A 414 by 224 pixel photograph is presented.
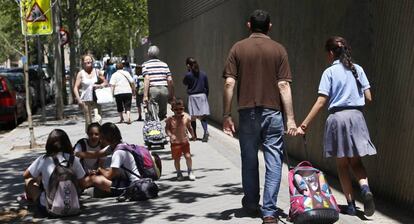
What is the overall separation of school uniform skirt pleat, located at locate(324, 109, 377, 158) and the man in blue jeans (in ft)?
1.64

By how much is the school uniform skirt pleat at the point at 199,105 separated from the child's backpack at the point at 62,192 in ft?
19.5

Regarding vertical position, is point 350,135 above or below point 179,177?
above

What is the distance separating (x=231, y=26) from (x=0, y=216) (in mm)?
8378

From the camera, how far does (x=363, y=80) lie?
19.5 ft

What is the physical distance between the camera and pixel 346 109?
596cm

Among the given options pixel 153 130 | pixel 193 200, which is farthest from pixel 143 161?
pixel 153 130

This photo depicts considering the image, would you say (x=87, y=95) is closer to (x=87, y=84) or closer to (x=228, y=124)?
(x=87, y=84)

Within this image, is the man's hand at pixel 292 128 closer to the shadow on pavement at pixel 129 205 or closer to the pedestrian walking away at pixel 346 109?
the pedestrian walking away at pixel 346 109

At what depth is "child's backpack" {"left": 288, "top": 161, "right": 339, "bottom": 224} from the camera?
5375mm

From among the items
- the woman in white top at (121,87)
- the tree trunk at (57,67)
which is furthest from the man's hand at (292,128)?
the tree trunk at (57,67)

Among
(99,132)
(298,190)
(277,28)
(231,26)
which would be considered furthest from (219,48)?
(298,190)

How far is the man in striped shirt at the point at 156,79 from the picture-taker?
1145 centimetres

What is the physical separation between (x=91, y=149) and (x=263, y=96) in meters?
2.88

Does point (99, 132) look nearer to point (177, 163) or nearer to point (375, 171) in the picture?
point (177, 163)
